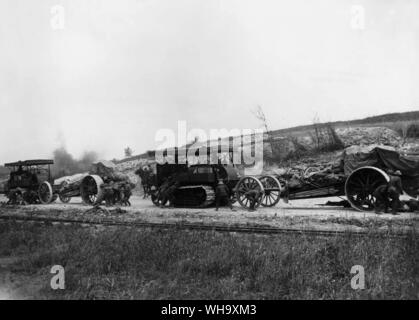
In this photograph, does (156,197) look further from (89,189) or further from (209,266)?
(209,266)

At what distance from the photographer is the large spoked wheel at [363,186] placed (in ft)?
42.2

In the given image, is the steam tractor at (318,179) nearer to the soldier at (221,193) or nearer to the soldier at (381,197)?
the soldier at (381,197)

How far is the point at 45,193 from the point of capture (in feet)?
71.7

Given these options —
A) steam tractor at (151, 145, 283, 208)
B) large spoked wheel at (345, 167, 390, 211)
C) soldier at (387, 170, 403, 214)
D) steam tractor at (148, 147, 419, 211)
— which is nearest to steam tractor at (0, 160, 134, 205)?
steam tractor at (148, 147, 419, 211)

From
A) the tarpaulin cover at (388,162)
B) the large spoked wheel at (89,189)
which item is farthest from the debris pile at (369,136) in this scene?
the large spoked wheel at (89,189)

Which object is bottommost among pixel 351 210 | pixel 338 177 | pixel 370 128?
pixel 351 210

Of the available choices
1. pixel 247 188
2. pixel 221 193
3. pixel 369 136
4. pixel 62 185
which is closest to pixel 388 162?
pixel 247 188

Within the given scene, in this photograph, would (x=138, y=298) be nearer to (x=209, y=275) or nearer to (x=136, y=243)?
(x=209, y=275)

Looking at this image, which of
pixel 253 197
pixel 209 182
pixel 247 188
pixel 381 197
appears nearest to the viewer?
pixel 381 197

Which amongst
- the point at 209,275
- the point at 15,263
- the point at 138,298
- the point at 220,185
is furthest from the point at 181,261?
the point at 220,185

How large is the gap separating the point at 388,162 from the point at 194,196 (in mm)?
6782

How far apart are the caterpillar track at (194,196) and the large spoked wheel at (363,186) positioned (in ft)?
16.1

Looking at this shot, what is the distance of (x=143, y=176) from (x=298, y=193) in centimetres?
1128

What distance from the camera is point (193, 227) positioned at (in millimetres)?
9742
